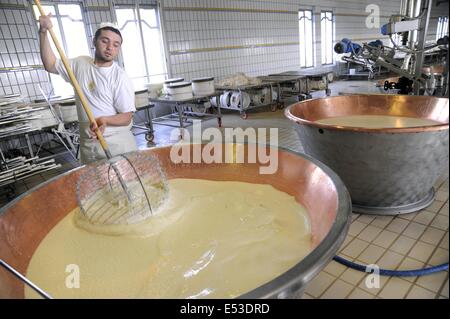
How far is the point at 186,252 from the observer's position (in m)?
1.25

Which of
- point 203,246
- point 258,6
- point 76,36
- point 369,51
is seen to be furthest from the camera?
point 258,6

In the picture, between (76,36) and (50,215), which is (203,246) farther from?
(76,36)

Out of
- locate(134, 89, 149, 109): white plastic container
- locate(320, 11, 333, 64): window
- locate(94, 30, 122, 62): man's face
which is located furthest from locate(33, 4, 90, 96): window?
locate(320, 11, 333, 64): window

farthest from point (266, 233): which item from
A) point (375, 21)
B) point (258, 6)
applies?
point (375, 21)

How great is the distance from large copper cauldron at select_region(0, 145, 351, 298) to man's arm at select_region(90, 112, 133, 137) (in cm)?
27

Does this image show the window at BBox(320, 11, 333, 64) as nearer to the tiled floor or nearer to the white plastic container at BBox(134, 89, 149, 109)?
the white plastic container at BBox(134, 89, 149, 109)

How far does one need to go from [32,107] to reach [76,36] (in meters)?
2.22

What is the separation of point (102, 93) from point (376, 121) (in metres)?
2.25

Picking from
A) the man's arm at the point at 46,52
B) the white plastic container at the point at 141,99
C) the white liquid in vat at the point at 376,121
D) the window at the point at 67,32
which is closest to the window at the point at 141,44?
the window at the point at 67,32

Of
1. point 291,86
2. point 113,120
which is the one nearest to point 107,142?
point 113,120

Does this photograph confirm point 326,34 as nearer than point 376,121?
No

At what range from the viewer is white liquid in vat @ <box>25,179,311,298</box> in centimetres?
109

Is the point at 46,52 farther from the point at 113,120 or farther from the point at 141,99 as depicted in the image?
the point at 141,99
